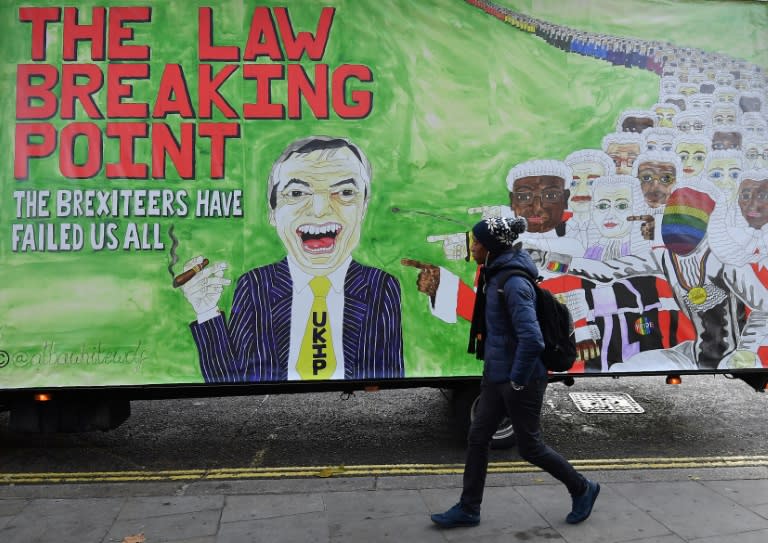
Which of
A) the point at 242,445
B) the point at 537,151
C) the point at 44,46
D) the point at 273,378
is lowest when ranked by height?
the point at 242,445

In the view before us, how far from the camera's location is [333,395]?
8312 mm

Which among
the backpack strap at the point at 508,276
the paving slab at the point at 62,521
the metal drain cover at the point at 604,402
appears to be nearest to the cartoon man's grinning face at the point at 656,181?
the backpack strap at the point at 508,276

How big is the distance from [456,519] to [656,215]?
2874mm

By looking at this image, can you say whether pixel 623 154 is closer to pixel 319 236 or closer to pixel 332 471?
pixel 319 236

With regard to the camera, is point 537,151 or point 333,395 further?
point 333,395

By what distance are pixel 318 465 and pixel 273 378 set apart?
961 mm

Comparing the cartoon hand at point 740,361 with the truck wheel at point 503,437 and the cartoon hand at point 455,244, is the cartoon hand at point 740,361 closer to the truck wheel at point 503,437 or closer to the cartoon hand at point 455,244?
the truck wheel at point 503,437

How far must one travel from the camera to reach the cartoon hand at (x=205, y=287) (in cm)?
548

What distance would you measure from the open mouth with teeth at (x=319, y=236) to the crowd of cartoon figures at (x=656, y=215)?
0.89m

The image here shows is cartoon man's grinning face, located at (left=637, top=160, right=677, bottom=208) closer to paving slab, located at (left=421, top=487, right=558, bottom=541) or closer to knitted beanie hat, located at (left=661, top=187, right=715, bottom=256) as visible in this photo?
knitted beanie hat, located at (left=661, top=187, right=715, bottom=256)

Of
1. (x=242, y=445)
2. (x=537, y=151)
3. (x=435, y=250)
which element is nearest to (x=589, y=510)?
(x=435, y=250)

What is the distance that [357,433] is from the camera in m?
6.91

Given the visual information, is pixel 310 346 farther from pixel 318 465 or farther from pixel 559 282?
pixel 559 282

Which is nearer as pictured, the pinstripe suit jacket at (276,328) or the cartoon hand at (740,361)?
the pinstripe suit jacket at (276,328)
